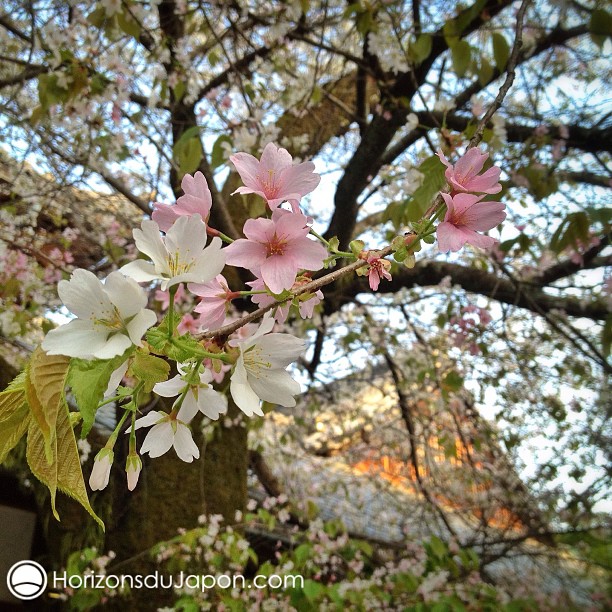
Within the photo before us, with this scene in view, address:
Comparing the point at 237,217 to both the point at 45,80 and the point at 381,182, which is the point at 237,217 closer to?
the point at 381,182

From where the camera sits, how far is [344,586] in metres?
1.93

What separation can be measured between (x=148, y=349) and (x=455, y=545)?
2.51 m

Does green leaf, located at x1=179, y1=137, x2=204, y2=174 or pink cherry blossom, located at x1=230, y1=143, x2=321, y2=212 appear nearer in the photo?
pink cherry blossom, located at x1=230, y1=143, x2=321, y2=212

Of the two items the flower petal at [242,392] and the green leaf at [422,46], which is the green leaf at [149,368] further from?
the green leaf at [422,46]

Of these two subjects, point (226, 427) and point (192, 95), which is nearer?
point (192, 95)

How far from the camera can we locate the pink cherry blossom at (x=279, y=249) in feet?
1.38

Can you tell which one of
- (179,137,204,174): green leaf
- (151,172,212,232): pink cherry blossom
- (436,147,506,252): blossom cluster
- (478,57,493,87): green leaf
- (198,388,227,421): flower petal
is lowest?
(198,388,227,421): flower petal

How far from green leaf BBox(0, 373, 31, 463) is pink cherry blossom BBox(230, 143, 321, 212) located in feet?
0.80

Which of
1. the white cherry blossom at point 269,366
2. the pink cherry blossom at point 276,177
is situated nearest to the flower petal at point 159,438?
the white cherry blossom at point 269,366

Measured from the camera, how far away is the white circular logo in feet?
5.70

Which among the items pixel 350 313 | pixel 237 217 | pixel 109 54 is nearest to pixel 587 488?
pixel 350 313

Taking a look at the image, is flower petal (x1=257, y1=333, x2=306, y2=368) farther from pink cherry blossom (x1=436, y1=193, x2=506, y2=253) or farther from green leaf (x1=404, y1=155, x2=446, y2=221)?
green leaf (x1=404, y1=155, x2=446, y2=221)

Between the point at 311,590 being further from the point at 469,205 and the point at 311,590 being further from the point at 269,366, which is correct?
the point at 469,205

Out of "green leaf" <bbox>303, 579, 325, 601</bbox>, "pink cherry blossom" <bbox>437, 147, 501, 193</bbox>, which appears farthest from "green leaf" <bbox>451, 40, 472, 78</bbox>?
"green leaf" <bbox>303, 579, 325, 601</bbox>
